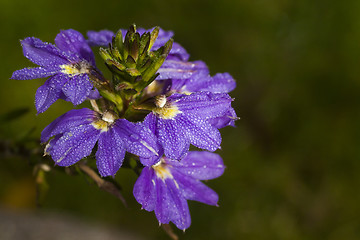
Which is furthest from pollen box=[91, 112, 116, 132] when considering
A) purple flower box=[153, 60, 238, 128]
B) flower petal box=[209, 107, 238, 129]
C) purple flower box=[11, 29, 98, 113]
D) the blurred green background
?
the blurred green background

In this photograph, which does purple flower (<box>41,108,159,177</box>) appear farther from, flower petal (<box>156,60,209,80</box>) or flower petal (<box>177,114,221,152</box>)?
flower petal (<box>156,60,209,80</box>)

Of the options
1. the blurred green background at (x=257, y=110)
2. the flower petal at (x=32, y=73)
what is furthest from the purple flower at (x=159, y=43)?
the blurred green background at (x=257, y=110)

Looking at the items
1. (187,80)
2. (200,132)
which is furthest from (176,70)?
(200,132)

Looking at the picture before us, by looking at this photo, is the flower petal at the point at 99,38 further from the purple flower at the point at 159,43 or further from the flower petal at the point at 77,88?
the flower petal at the point at 77,88

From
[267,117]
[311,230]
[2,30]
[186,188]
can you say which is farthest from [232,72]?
[186,188]

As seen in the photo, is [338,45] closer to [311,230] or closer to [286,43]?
[286,43]

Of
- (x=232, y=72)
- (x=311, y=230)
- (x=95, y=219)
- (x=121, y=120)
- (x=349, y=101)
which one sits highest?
(x=121, y=120)
